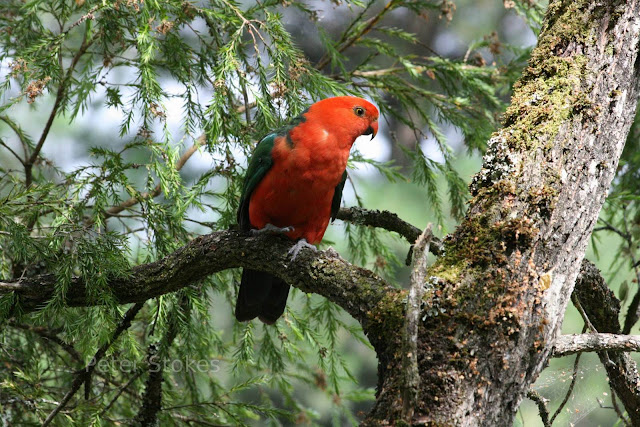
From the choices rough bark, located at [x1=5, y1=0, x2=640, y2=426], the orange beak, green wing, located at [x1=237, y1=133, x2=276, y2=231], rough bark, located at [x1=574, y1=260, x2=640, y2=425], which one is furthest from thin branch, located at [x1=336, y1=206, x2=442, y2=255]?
rough bark, located at [x1=5, y1=0, x2=640, y2=426]

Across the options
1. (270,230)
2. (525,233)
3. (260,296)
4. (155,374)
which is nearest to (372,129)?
(270,230)

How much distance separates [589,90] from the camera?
6.19 feet

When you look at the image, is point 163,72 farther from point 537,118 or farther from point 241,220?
point 537,118

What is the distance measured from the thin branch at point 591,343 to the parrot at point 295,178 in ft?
3.84

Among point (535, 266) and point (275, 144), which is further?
point (275, 144)

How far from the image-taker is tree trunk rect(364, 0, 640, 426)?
61.1 inches

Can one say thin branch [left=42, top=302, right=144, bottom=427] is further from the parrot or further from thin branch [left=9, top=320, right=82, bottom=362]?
the parrot

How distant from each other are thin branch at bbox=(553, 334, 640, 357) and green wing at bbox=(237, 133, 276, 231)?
4.62 ft

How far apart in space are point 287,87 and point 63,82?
3.93ft

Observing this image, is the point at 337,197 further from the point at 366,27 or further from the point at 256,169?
the point at 366,27

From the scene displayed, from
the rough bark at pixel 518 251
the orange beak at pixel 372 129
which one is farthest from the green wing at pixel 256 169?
the rough bark at pixel 518 251

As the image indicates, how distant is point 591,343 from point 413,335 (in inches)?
30.1

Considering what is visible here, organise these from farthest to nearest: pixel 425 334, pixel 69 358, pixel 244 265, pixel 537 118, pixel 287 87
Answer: pixel 69 358
pixel 287 87
pixel 244 265
pixel 537 118
pixel 425 334

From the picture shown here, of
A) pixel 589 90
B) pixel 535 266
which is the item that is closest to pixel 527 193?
pixel 535 266
